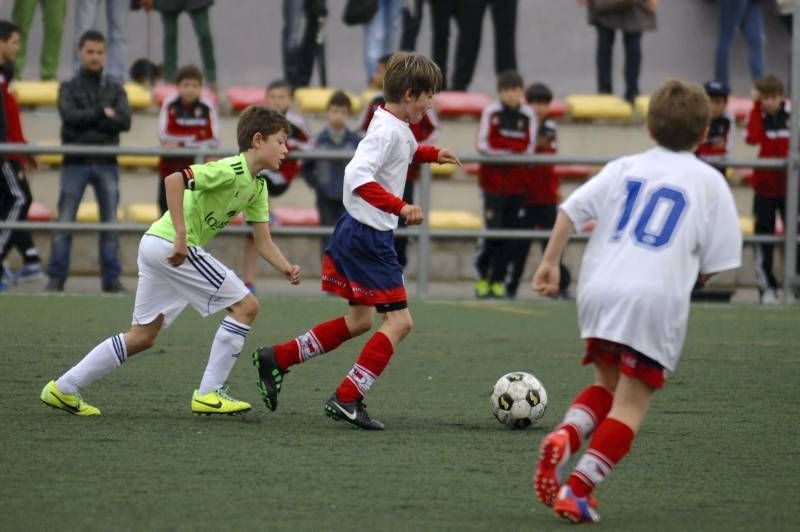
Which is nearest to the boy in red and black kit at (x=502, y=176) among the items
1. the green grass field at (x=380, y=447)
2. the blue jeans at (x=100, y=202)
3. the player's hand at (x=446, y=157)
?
the green grass field at (x=380, y=447)

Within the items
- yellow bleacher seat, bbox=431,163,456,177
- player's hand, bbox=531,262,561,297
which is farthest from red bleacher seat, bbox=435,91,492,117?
player's hand, bbox=531,262,561,297

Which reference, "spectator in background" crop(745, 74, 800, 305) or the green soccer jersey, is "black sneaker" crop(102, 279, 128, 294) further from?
the green soccer jersey

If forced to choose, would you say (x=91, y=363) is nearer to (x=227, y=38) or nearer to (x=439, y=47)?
(x=439, y=47)

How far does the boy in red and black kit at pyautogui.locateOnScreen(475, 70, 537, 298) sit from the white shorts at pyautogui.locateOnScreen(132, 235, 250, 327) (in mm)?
6104

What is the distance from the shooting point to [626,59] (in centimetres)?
1597

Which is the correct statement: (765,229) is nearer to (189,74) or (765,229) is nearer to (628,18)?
(628,18)

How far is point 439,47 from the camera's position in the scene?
49.4 ft

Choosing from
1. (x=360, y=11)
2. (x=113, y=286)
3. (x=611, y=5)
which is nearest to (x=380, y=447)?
(x=113, y=286)

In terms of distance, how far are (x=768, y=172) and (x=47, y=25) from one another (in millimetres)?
6816

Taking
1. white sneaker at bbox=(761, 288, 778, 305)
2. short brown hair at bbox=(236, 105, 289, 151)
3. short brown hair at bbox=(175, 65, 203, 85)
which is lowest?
white sneaker at bbox=(761, 288, 778, 305)

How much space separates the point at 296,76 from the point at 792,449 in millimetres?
10109

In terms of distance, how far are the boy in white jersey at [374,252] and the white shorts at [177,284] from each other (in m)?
0.31

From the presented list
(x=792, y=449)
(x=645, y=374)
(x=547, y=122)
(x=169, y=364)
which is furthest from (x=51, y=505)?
(x=547, y=122)

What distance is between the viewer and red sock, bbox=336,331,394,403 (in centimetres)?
646
